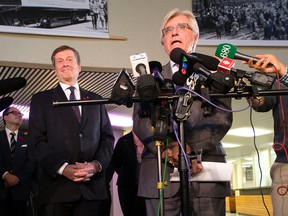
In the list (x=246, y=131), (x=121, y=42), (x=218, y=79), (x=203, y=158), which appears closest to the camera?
(x=218, y=79)

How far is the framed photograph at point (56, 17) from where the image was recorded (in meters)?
3.76

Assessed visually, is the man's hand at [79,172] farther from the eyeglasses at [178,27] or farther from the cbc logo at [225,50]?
the cbc logo at [225,50]

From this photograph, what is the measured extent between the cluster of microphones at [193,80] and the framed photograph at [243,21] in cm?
302

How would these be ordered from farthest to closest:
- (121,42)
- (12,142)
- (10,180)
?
(121,42) < (12,142) < (10,180)

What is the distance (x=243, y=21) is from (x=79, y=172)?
3.29 m

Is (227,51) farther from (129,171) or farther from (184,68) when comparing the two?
(129,171)

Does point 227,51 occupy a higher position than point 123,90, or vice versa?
point 227,51

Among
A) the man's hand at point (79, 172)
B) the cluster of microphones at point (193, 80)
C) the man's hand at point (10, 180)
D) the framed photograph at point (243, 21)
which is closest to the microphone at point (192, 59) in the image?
the cluster of microphones at point (193, 80)

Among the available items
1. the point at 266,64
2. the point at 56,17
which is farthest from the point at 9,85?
the point at 56,17

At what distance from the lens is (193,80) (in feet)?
4.58

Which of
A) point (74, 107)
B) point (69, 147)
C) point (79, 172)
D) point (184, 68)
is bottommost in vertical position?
point (79, 172)

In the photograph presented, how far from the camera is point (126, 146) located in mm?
3875

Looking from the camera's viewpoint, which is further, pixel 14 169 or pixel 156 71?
pixel 14 169

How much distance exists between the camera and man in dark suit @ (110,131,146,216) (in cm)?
376
